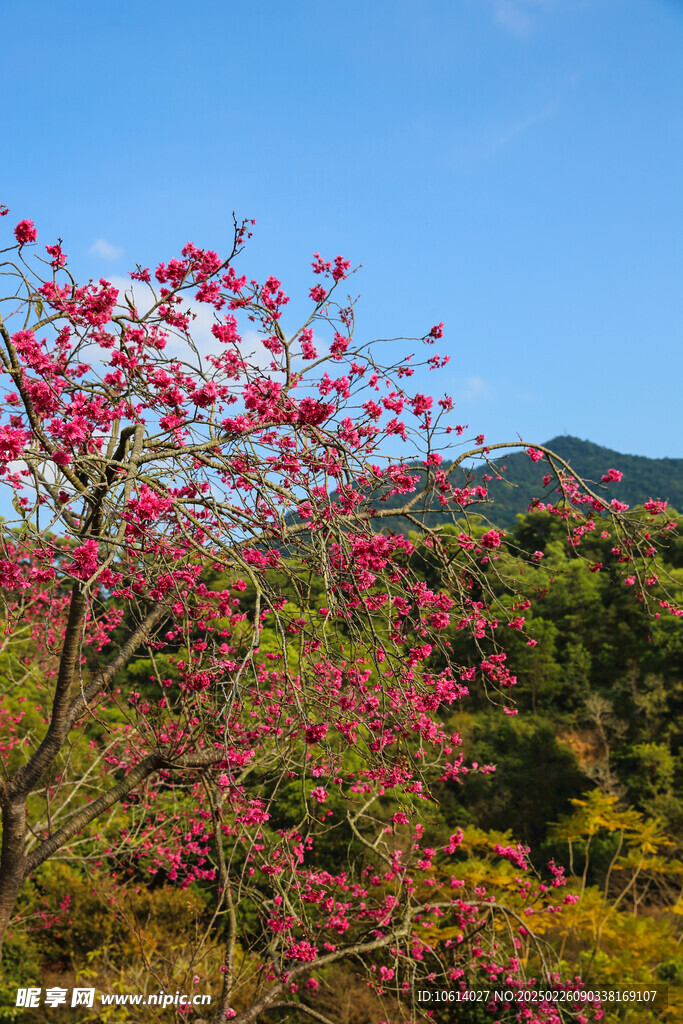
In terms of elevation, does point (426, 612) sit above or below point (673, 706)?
above

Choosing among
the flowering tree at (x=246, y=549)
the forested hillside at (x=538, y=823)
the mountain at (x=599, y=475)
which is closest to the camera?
the flowering tree at (x=246, y=549)

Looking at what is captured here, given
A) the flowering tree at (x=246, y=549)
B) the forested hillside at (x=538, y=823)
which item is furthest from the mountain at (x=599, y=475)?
the flowering tree at (x=246, y=549)

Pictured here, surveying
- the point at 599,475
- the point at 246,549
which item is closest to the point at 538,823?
the point at 246,549

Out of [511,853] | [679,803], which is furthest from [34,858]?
[679,803]

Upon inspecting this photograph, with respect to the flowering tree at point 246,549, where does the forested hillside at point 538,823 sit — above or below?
below

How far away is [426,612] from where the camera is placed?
11.9 feet

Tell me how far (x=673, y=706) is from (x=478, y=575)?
A: 60.0ft

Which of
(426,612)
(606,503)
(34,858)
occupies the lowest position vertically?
(34,858)

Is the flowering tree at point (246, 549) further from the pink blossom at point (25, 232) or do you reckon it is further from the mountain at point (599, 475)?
the mountain at point (599, 475)

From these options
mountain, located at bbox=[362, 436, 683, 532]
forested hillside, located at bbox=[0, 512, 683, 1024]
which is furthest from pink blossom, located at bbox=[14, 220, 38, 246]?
mountain, located at bbox=[362, 436, 683, 532]

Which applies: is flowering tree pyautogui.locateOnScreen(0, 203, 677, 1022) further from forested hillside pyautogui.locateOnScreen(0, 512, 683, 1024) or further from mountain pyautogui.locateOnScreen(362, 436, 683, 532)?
mountain pyautogui.locateOnScreen(362, 436, 683, 532)

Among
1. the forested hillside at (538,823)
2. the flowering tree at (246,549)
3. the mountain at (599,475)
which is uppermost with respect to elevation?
the mountain at (599,475)

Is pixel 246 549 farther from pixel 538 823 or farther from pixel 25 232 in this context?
pixel 538 823

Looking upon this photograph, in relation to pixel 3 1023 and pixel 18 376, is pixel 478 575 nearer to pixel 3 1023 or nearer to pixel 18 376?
pixel 18 376
